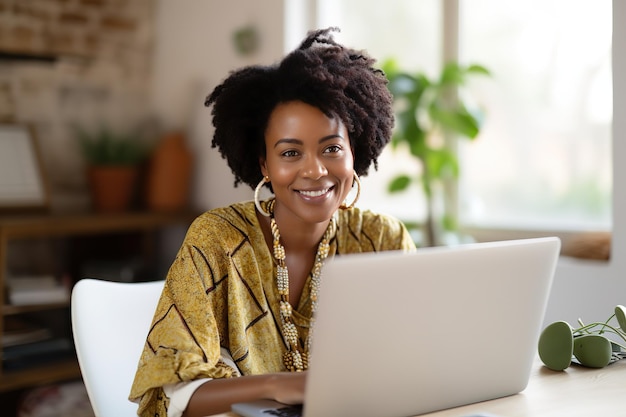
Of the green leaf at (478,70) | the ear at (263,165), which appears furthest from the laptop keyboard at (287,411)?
the green leaf at (478,70)

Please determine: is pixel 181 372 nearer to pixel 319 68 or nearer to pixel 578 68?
pixel 319 68

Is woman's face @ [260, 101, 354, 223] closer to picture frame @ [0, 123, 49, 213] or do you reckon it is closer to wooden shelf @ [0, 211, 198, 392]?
wooden shelf @ [0, 211, 198, 392]

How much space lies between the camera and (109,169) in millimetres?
3402

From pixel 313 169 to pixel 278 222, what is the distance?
A: 17cm

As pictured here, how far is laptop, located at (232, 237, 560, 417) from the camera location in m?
0.97

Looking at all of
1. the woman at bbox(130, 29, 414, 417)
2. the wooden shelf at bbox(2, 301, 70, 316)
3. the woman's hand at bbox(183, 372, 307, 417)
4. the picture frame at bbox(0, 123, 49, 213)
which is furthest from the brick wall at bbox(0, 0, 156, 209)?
the woman's hand at bbox(183, 372, 307, 417)

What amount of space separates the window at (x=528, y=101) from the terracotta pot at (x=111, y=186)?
1.20 metres

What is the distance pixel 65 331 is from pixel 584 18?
241 centimetres

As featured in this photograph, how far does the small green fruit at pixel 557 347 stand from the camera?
4.44 ft

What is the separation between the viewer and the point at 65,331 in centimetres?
337

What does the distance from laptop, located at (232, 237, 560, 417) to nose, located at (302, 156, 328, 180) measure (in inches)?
21.3

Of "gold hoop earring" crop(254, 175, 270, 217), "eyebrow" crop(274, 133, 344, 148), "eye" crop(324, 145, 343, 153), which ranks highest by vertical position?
"eyebrow" crop(274, 133, 344, 148)

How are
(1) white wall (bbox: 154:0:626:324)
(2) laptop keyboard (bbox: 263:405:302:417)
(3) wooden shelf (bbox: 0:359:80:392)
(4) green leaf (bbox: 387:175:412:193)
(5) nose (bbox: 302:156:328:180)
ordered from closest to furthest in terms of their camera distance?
(2) laptop keyboard (bbox: 263:405:302:417)
(5) nose (bbox: 302:156:328:180)
(4) green leaf (bbox: 387:175:412:193)
(3) wooden shelf (bbox: 0:359:80:392)
(1) white wall (bbox: 154:0:626:324)

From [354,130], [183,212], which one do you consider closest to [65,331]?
[183,212]
